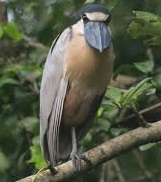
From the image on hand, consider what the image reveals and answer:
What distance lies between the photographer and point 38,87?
3320 millimetres

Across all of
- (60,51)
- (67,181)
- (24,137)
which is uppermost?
(60,51)

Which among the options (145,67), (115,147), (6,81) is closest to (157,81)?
(145,67)

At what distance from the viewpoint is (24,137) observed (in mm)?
3211

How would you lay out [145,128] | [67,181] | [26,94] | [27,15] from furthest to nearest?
[27,15] → [26,94] → [145,128] → [67,181]

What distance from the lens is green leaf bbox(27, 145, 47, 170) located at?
2.87 meters

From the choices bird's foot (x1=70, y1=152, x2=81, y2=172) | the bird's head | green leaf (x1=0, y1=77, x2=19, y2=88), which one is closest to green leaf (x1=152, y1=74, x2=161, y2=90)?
the bird's head

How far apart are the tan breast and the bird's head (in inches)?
1.9

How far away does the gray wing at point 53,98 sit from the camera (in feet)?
8.91

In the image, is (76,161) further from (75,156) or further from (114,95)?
(114,95)

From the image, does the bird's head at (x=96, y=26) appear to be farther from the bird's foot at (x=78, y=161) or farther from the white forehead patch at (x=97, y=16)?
the bird's foot at (x=78, y=161)

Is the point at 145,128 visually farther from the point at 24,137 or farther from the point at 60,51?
Answer: the point at 24,137

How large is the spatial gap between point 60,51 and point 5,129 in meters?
0.59

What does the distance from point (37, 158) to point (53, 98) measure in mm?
317

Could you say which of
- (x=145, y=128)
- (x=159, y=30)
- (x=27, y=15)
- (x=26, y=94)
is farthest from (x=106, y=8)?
(x=27, y=15)
